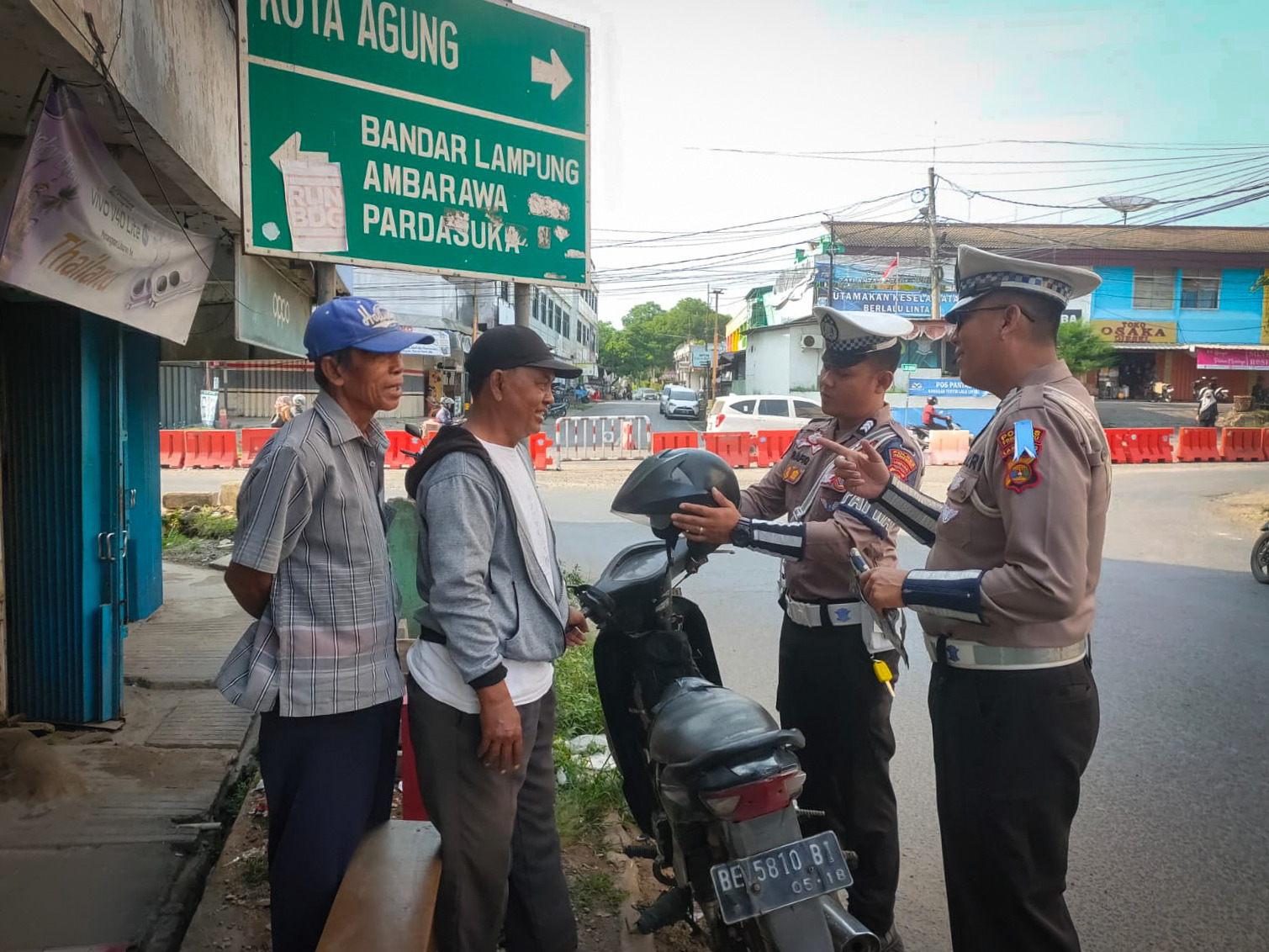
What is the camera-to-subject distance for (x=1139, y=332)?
31.4 m

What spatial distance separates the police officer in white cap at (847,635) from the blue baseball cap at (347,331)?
3.08 feet

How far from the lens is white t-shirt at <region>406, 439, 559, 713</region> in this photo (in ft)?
6.51

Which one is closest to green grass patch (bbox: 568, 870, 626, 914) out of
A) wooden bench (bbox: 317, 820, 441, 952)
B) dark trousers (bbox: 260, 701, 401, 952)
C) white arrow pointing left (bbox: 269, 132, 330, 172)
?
wooden bench (bbox: 317, 820, 441, 952)

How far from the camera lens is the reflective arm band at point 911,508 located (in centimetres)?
241

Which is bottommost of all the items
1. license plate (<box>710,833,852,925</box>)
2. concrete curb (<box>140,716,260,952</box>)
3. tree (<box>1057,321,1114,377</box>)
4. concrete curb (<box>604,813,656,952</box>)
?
concrete curb (<box>140,716,260,952</box>)

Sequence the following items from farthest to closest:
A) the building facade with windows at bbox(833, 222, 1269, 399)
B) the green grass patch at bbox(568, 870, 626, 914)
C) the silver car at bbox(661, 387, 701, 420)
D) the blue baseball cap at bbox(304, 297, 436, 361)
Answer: the silver car at bbox(661, 387, 701, 420) → the building facade with windows at bbox(833, 222, 1269, 399) → the green grass patch at bbox(568, 870, 626, 914) → the blue baseball cap at bbox(304, 297, 436, 361)

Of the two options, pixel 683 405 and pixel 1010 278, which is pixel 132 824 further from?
pixel 683 405

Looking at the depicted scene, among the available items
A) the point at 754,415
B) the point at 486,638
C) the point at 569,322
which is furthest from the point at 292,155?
the point at 569,322

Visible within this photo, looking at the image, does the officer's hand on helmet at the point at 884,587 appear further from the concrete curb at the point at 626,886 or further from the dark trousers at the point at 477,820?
the concrete curb at the point at 626,886

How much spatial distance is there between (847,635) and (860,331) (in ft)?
2.97

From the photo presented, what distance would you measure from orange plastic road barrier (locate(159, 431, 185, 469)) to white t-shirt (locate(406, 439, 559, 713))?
16.8 m

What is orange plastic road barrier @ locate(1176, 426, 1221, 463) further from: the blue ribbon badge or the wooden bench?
the wooden bench

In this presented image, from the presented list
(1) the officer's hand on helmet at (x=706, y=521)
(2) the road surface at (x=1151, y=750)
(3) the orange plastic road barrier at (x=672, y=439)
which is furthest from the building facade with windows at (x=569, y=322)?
(1) the officer's hand on helmet at (x=706, y=521)

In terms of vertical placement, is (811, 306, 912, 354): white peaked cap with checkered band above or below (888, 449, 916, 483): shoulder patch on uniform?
above
